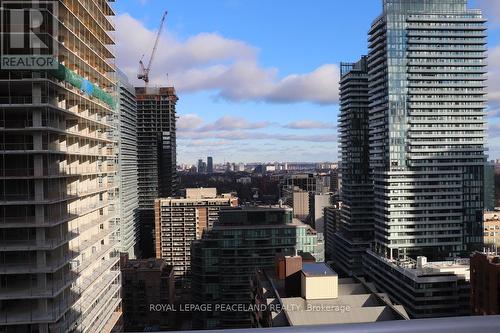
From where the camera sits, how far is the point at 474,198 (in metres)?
27.1

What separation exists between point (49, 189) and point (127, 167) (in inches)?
1189

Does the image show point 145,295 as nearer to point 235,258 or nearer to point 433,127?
point 235,258

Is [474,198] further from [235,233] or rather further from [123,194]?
[123,194]

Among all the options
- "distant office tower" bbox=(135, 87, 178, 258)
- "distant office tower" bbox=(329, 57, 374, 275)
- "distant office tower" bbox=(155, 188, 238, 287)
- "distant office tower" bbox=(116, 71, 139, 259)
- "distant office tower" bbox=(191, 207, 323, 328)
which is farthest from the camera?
"distant office tower" bbox=(135, 87, 178, 258)

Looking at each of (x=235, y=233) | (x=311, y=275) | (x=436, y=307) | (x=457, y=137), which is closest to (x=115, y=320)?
(x=311, y=275)

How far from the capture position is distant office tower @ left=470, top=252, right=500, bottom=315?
14992mm

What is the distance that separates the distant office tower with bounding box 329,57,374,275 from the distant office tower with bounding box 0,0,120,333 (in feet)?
78.6

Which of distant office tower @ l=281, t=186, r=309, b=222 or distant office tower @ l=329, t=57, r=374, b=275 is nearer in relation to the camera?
distant office tower @ l=329, t=57, r=374, b=275

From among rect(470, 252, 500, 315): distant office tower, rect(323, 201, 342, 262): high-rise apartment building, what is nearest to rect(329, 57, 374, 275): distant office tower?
rect(323, 201, 342, 262): high-rise apartment building

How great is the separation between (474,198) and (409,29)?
428 inches

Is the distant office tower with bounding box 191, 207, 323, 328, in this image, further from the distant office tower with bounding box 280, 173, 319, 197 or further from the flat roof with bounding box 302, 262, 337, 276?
the distant office tower with bounding box 280, 173, 319, 197

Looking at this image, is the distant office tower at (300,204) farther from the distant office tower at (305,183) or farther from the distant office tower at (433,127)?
the distant office tower at (433,127)

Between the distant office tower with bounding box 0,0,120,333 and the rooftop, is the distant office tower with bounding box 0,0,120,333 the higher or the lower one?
the higher one

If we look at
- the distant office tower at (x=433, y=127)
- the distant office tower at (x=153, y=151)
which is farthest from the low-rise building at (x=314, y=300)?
the distant office tower at (x=153, y=151)
